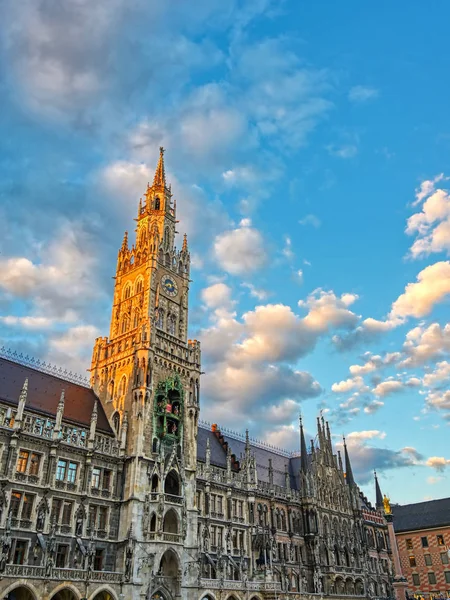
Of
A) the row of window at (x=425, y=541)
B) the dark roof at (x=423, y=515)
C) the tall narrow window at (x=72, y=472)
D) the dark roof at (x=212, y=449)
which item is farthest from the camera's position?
the dark roof at (x=423, y=515)

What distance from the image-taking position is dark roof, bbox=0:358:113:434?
47.8 m

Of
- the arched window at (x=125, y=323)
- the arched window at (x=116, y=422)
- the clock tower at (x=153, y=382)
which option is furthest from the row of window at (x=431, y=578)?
the arched window at (x=125, y=323)

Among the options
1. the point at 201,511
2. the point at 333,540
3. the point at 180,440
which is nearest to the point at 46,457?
the point at 180,440

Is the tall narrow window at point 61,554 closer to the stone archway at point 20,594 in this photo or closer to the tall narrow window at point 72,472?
the stone archway at point 20,594

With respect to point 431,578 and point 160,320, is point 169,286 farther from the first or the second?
point 431,578

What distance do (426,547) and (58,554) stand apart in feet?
242

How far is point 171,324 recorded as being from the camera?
6322cm

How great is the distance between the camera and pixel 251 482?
65875mm

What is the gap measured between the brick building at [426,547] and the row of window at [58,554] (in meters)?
66.3

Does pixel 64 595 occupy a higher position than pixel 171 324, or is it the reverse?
pixel 171 324

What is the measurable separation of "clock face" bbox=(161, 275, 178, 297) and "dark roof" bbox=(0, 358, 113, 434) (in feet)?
48.1

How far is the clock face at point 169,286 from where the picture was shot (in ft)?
210

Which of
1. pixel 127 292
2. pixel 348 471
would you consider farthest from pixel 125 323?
pixel 348 471

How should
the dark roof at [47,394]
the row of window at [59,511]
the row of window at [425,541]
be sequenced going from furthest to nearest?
1. the row of window at [425,541]
2. the dark roof at [47,394]
3. the row of window at [59,511]
